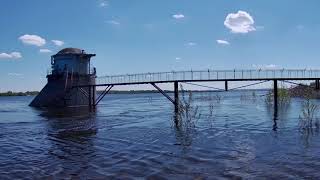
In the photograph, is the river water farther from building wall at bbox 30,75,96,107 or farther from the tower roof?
the tower roof

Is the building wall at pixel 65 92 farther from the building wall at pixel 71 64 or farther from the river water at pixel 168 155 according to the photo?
the river water at pixel 168 155

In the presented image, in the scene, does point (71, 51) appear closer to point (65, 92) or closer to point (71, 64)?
point (71, 64)

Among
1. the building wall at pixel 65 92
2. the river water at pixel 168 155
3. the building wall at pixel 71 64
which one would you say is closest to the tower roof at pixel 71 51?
the building wall at pixel 71 64

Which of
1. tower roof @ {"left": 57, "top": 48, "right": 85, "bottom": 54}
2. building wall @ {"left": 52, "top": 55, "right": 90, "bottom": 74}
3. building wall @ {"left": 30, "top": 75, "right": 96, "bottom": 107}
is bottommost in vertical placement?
building wall @ {"left": 30, "top": 75, "right": 96, "bottom": 107}

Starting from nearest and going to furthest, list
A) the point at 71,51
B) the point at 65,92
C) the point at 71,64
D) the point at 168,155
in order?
the point at 168,155
the point at 65,92
the point at 71,64
the point at 71,51

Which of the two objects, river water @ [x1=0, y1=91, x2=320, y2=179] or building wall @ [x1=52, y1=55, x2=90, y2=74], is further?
building wall @ [x1=52, y1=55, x2=90, y2=74]

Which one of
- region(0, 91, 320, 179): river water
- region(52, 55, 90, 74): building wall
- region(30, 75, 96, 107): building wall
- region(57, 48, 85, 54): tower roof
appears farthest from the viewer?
region(57, 48, 85, 54): tower roof

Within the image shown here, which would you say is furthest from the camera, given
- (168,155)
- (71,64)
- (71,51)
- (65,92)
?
(71,51)

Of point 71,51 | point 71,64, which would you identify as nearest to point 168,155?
point 71,64

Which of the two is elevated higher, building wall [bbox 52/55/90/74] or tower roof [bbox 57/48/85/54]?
tower roof [bbox 57/48/85/54]

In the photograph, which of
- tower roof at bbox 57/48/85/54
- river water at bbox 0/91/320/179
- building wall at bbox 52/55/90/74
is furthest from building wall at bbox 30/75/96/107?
river water at bbox 0/91/320/179

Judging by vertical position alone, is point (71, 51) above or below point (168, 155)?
above

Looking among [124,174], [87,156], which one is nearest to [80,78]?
[87,156]

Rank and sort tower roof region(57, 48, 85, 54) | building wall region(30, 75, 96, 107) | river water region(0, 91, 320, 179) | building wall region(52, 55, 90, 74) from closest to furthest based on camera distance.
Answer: river water region(0, 91, 320, 179), building wall region(30, 75, 96, 107), building wall region(52, 55, 90, 74), tower roof region(57, 48, 85, 54)
